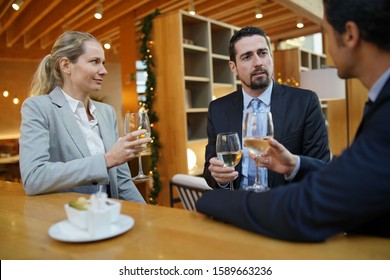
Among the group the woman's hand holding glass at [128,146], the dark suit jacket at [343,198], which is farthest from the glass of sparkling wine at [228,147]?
the dark suit jacket at [343,198]

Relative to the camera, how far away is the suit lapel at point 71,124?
186 cm

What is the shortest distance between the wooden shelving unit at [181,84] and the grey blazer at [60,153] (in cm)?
276

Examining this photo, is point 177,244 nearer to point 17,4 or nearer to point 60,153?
point 60,153

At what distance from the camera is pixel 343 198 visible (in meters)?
0.84

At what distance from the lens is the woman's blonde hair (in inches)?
80.4

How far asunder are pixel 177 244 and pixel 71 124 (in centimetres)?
115

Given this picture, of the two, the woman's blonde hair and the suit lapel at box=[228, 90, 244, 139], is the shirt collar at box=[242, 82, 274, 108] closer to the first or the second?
Answer: the suit lapel at box=[228, 90, 244, 139]

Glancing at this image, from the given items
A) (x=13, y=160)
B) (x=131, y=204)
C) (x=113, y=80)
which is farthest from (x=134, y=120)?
(x=113, y=80)

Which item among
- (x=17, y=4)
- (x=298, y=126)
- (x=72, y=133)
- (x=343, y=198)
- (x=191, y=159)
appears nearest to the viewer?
(x=343, y=198)

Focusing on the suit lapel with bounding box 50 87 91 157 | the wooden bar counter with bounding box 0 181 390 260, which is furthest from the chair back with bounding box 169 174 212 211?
the wooden bar counter with bounding box 0 181 390 260

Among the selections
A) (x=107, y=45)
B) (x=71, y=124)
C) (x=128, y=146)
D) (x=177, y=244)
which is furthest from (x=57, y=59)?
(x=107, y=45)

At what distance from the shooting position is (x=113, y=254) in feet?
2.96

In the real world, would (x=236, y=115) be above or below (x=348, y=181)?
above

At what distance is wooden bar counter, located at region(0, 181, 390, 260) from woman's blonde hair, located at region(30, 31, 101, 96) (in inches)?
42.1
